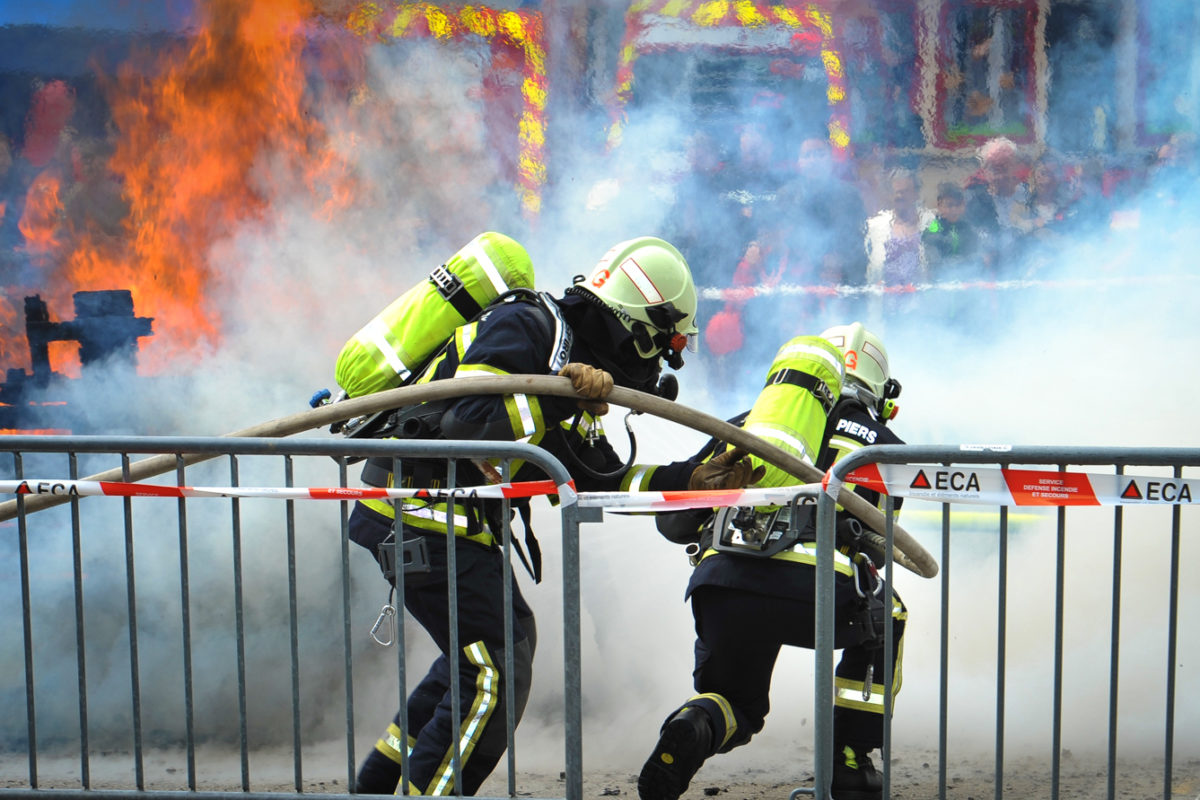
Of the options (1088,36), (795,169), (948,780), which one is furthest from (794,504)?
(1088,36)

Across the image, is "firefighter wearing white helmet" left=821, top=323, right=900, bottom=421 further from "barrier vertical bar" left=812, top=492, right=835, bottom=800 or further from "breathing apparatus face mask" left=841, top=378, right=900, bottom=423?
"barrier vertical bar" left=812, top=492, right=835, bottom=800

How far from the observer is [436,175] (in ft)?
19.3

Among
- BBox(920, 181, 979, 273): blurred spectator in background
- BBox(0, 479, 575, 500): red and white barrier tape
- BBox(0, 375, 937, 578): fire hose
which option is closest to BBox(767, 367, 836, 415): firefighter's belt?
BBox(0, 375, 937, 578): fire hose

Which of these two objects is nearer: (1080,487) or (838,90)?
(1080,487)

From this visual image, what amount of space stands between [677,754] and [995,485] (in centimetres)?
137

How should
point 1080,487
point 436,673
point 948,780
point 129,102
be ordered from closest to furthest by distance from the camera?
point 1080,487
point 436,673
point 948,780
point 129,102

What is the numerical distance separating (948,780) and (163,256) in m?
4.49

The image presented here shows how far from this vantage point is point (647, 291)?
155 inches

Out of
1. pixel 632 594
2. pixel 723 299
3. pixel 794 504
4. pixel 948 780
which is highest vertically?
pixel 723 299

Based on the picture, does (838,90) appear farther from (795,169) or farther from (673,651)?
(673,651)

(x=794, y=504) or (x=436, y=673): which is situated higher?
(x=794, y=504)

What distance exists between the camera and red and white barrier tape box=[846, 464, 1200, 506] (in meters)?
2.96

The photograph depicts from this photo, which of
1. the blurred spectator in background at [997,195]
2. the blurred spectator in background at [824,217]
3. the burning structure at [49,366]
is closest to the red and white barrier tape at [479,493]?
the burning structure at [49,366]

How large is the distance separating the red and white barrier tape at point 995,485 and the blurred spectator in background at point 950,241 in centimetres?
313
